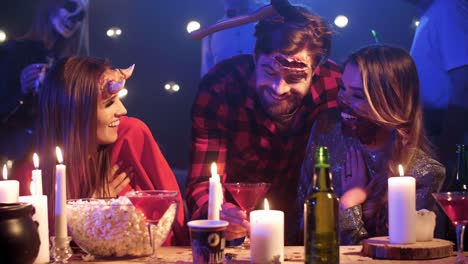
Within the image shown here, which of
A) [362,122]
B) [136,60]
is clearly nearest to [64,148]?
[136,60]

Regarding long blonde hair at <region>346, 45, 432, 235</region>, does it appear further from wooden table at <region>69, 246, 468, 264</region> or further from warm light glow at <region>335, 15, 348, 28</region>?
wooden table at <region>69, 246, 468, 264</region>

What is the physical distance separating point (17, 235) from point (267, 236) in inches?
31.1

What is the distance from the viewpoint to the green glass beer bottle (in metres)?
1.77

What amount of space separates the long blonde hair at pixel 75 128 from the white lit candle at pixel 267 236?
49.4 inches

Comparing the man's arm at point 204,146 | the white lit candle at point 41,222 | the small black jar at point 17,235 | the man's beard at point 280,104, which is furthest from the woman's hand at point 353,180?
the small black jar at point 17,235

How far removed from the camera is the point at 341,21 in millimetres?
2857

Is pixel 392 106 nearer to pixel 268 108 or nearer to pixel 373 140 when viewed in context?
pixel 373 140

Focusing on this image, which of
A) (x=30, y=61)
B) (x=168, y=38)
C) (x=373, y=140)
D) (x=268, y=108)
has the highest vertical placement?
(x=168, y=38)

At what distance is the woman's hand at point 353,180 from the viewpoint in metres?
2.83

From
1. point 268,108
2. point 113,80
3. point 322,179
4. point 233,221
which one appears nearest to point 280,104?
point 268,108

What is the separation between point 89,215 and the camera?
80.2 inches

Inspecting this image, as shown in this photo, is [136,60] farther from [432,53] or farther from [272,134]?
[432,53]

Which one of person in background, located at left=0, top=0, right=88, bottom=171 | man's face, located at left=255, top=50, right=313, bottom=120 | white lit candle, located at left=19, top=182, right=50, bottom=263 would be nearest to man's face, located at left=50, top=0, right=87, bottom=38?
person in background, located at left=0, top=0, right=88, bottom=171

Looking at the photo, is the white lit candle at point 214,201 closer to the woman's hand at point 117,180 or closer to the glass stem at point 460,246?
the glass stem at point 460,246
